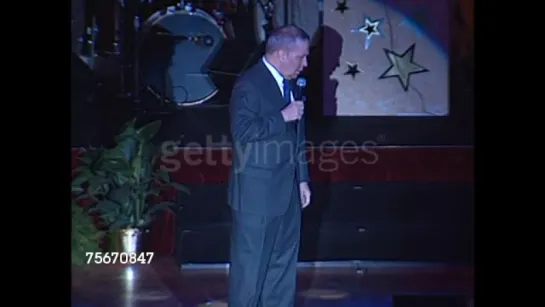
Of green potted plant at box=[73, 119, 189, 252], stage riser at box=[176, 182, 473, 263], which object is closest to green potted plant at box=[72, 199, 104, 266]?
green potted plant at box=[73, 119, 189, 252]

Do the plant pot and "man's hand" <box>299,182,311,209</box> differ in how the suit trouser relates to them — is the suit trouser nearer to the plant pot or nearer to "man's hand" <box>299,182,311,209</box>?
"man's hand" <box>299,182,311,209</box>

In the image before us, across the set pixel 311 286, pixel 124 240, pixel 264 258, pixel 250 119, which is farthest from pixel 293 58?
pixel 124 240

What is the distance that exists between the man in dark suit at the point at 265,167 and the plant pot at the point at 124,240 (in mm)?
1477

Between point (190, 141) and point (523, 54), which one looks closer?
point (523, 54)

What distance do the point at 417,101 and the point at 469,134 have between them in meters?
0.38

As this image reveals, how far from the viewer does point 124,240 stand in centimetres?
496

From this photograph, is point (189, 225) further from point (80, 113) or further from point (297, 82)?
point (297, 82)

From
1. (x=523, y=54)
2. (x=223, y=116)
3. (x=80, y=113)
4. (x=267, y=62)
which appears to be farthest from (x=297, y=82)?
(x=80, y=113)

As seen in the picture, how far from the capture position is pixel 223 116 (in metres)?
5.12

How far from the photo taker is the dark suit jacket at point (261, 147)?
3.48m

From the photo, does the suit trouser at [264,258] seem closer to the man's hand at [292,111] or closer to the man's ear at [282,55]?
the man's hand at [292,111]

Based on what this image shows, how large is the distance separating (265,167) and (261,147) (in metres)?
0.09

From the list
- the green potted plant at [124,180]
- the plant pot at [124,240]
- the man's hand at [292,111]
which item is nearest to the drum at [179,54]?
the green potted plant at [124,180]

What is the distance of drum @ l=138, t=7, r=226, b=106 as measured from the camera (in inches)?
197
